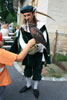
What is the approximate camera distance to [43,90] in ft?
11.7

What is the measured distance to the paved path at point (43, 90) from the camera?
323cm

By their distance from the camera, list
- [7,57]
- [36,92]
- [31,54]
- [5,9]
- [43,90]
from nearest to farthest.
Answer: [7,57], [31,54], [36,92], [43,90], [5,9]

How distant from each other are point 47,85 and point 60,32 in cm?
332

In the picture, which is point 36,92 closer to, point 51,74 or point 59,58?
point 51,74

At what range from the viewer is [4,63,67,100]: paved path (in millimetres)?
3229

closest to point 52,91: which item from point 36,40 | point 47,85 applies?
point 47,85

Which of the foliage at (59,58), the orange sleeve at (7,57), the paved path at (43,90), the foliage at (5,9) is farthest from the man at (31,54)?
the foliage at (5,9)

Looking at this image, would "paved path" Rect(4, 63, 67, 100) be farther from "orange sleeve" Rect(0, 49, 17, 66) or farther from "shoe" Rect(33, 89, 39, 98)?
"orange sleeve" Rect(0, 49, 17, 66)

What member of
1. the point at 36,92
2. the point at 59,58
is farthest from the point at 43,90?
the point at 59,58

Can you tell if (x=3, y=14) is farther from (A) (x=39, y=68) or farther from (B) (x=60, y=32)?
(A) (x=39, y=68)

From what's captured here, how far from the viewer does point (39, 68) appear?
319 cm

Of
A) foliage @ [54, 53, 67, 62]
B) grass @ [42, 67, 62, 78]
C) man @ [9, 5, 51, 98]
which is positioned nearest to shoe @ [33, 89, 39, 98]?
man @ [9, 5, 51, 98]

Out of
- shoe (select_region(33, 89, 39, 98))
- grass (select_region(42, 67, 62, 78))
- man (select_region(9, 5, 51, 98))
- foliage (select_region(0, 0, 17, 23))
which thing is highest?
man (select_region(9, 5, 51, 98))

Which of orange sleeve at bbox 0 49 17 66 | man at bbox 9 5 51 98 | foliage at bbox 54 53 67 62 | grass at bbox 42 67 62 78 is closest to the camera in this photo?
orange sleeve at bbox 0 49 17 66
